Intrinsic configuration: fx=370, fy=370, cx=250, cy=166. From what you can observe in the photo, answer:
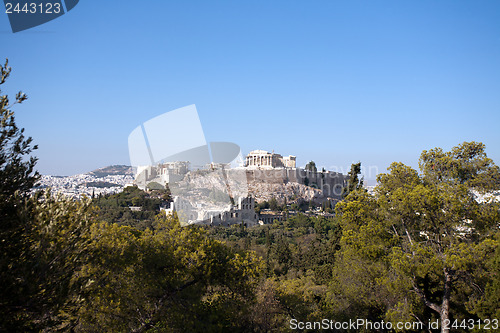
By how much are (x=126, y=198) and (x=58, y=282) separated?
155 feet

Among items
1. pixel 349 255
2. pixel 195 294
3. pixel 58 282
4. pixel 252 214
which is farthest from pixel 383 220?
pixel 252 214

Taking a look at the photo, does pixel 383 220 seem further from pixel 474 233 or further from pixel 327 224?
pixel 327 224

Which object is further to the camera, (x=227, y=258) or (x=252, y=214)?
(x=252, y=214)

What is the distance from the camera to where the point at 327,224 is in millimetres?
41969

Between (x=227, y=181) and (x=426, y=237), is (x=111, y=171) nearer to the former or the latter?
(x=227, y=181)

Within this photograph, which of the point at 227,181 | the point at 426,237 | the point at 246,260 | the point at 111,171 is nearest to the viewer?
the point at 246,260

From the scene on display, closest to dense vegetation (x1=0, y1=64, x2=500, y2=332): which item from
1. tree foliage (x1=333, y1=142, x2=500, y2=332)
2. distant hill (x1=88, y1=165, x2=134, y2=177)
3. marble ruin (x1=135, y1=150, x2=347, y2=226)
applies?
tree foliage (x1=333, y1=142, x2=500, y2=332)

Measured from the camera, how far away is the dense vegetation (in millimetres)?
5285

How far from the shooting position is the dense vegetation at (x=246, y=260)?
529cm

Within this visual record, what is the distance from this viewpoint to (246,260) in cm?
906

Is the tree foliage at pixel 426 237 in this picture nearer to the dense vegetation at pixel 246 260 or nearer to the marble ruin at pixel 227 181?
the dense vegetation at pixel 246 260
